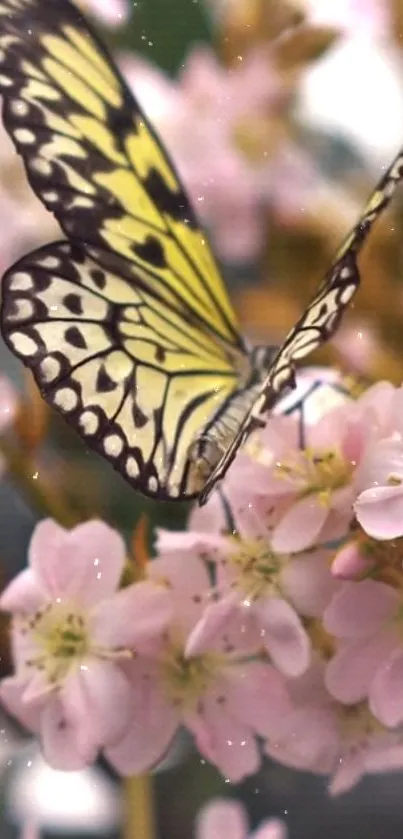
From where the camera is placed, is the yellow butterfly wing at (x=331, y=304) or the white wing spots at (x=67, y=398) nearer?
the yellow butterfly wing at (x=331, y=304)

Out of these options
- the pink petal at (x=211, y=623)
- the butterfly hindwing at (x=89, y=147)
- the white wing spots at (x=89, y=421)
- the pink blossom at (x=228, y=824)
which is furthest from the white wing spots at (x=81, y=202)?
the pink blossom at (x=228, y=824)

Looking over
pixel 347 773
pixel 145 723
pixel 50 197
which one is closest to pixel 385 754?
pixel 347 773

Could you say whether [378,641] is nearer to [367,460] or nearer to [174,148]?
[367,460]

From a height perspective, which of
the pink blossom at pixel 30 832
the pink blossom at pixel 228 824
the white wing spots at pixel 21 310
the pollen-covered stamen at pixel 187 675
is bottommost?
Answer: the pink blossom at pixel 228 824

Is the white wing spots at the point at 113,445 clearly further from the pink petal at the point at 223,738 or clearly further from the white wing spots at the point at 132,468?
the pink petal at the point at 223,738

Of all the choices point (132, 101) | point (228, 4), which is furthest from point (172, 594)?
point (228, 4)

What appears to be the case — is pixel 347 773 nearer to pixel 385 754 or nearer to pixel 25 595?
pixel 385 754

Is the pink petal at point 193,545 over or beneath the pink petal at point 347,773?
over

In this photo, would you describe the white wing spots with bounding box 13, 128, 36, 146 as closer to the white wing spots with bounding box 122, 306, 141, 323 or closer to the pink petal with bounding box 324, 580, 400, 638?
the white wing spots with bounding box 122, 306, 141, 323
